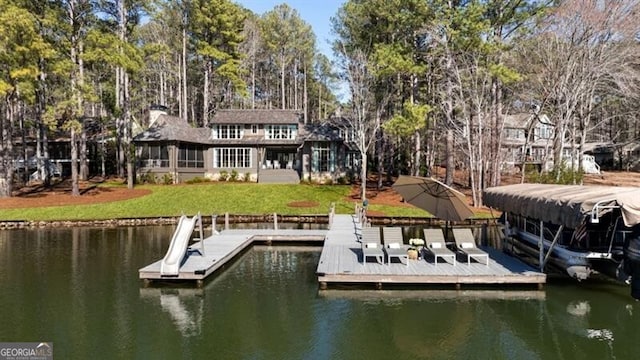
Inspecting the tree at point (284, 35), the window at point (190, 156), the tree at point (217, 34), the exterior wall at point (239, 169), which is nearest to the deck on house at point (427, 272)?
the exterior wall at point (239, 169)

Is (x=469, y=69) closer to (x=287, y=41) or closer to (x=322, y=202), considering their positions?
(x=322, y=202)

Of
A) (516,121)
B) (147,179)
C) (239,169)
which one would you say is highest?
(516,121)

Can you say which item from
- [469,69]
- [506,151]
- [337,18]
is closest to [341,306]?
[469,69]

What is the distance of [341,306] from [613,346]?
6.11m

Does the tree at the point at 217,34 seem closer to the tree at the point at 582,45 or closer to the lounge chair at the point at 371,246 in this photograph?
the tree at the point at 582,45

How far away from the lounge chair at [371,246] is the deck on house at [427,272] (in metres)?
0.29

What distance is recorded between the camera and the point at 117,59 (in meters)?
30.0

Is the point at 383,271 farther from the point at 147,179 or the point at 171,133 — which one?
the point at 171,133

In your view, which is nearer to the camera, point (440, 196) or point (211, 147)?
point (440, 196)

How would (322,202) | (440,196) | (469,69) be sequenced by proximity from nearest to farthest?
(440,196)
(469,69)
(322,202)

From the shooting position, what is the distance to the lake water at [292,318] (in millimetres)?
8875

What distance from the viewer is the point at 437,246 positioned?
14.4m

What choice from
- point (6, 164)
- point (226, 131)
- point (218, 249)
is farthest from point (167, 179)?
point (218, 249)

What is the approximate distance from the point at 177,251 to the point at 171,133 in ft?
86.3
